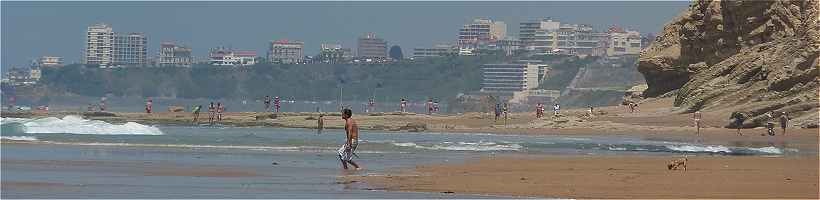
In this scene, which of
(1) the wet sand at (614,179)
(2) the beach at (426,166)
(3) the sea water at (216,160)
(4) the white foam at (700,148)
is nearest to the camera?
(3) the sea water at (216,160)

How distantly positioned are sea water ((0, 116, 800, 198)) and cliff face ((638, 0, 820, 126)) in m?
11.3

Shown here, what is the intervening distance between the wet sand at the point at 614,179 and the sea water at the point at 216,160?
87 centimetres

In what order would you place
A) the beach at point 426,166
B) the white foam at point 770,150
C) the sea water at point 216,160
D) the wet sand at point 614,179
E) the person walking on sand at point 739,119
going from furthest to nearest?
the person walking on sand at point 739,119
the white foam at point 770,150
the beach at point 426,166
the wet sand at point 614,179
the sea water at point 216,160

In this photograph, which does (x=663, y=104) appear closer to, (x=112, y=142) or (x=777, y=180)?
(x=112, y=142)

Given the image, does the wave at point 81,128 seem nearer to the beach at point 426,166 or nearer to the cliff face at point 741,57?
the beach at point 426,166

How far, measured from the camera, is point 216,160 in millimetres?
23484

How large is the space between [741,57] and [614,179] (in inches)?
1532

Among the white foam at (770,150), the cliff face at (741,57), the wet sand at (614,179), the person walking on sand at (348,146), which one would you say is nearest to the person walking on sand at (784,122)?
the cliff face at (741,57)

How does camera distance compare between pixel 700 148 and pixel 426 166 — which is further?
pixel 700 148

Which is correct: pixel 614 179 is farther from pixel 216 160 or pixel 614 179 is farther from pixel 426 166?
pixel 216 160

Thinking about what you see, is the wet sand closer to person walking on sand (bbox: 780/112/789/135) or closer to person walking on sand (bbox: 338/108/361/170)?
person walking on sand (bbox: 338/108/361/170)

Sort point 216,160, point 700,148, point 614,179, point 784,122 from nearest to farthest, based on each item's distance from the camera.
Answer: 1. point 614,179
2. point 216,160
3. point 700,148
4. point 784,122

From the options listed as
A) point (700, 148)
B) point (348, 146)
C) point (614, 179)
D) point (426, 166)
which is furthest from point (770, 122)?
point (614, 179)

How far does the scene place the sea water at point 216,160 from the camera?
15.8 metres
